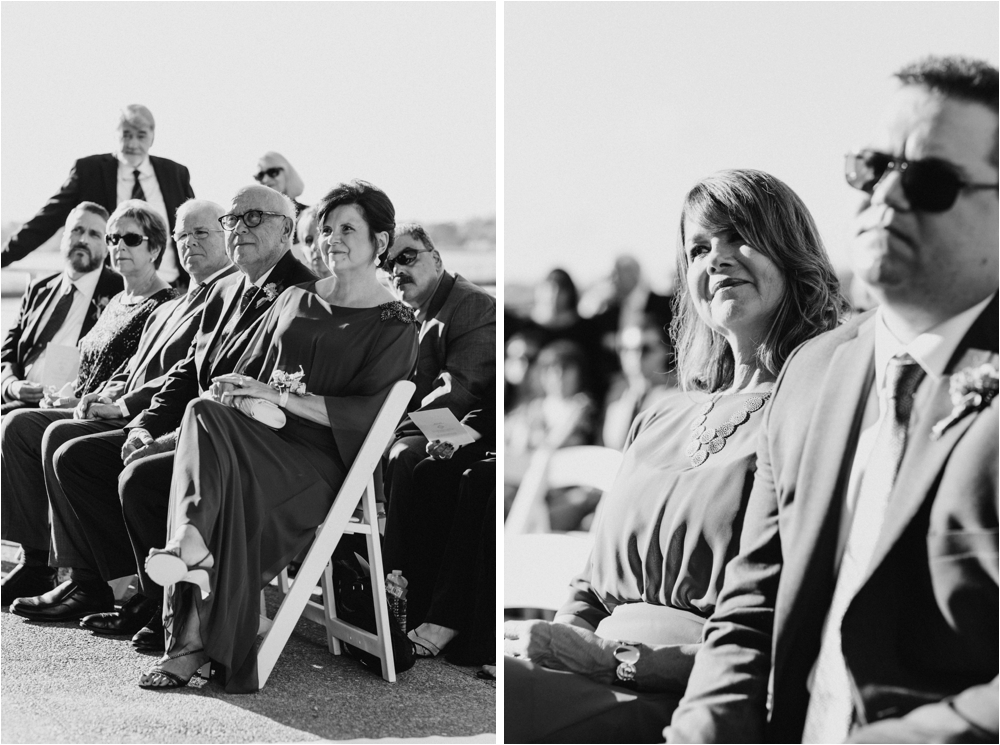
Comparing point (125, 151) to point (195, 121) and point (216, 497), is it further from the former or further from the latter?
point (216, 497)

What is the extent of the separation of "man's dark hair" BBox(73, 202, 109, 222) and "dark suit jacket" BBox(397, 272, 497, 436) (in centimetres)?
149

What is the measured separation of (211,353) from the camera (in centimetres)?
391

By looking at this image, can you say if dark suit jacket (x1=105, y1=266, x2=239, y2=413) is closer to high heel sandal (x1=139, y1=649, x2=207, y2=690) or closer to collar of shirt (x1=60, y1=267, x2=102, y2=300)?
collar of shirt (x1=60, y1=267, x2=102, y2=300)

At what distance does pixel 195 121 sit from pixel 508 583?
2.14 m

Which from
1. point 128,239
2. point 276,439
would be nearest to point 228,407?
point 276,439

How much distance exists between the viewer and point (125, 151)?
4.25m

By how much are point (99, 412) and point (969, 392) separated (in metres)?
3.11

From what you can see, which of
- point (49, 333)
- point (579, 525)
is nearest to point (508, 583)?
point (579, 525)

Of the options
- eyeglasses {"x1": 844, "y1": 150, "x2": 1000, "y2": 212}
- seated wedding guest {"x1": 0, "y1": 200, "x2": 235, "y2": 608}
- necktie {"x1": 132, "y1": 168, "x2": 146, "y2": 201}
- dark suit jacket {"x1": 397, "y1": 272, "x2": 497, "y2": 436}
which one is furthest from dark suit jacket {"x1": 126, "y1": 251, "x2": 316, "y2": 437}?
eyeglasses {"x1": 844, "y1": 150, "x2": 1000, "y2": 212}

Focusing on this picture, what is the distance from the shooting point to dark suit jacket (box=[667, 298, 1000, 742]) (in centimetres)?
227

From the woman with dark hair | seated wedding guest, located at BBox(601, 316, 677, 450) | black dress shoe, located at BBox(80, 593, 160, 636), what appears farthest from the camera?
black dress shoe, located at BBox(80, 593, 160, 636)

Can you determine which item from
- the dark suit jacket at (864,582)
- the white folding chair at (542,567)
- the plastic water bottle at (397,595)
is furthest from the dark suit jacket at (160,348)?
the dark suit jacket at (864,582)

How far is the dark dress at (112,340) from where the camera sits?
435 cm

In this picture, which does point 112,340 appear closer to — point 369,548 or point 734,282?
point 369,548
